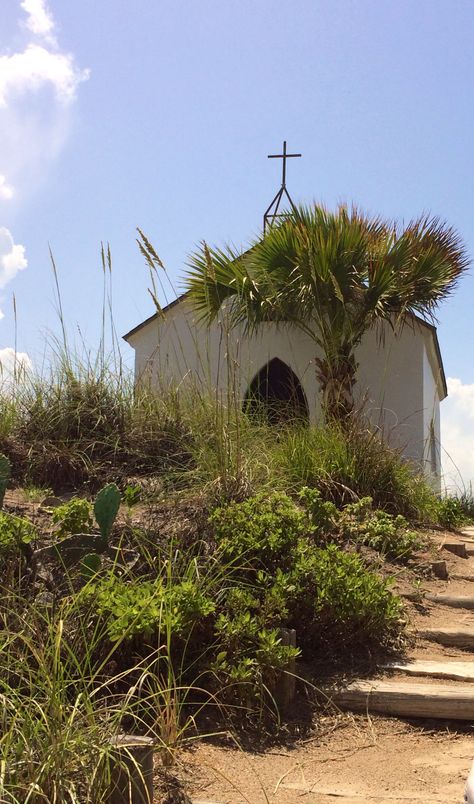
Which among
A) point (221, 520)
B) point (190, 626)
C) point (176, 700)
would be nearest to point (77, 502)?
point (221, 520)

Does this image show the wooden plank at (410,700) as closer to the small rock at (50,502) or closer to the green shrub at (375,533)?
the green shrub at (375,533)

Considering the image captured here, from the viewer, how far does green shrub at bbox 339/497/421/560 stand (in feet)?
17.1

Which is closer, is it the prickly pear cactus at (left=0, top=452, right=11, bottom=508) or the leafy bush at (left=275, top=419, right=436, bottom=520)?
the prickly pear cactus at (left=0, top=452, right=11, bottom=508)

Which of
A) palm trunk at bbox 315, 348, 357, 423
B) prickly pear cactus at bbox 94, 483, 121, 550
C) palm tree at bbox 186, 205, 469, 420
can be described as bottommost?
prickly pear cactus at bbox 94, 483, 121, 550

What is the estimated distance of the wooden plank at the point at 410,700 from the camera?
11.5 ft

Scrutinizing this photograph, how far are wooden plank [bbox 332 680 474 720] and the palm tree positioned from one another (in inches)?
224

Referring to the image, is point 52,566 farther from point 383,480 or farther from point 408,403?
point 408,403

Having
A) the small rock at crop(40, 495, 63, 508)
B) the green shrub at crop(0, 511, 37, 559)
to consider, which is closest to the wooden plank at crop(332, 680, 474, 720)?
the green shrub at crop(0, 511, 37, 559)

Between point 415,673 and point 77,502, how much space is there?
211 cm

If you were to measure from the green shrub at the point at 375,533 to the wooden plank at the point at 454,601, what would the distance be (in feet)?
1.41

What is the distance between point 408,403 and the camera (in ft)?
39.7

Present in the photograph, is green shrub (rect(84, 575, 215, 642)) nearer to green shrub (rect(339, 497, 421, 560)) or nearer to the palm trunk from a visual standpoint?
green shrub (rect(339, 497, 421, 560))

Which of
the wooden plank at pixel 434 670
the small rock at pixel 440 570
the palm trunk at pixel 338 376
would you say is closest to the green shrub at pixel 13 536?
the wooden plank at pixel 434 670

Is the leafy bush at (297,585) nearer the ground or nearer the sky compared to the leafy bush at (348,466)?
nearer the ground
